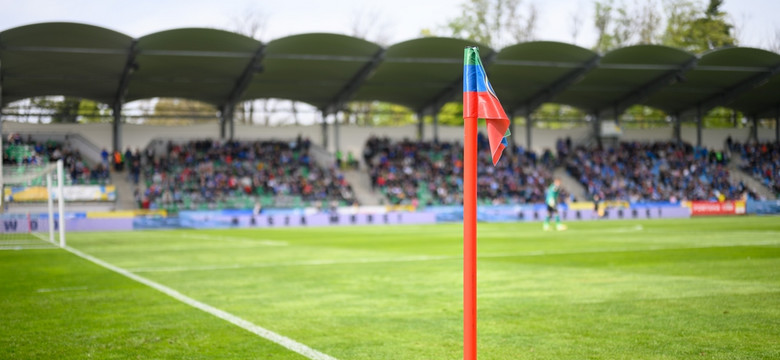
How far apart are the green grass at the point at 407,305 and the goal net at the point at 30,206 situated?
21.2 feet

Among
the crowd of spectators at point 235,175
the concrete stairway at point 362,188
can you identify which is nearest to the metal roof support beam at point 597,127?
the concrete stairway at point 362,188

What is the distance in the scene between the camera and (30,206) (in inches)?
1243

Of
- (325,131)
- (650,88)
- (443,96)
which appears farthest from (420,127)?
(650,88)

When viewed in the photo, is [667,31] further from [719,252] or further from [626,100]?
[719,252]

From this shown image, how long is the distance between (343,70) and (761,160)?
118ft

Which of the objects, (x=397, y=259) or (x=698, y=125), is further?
(x=698, y=125)

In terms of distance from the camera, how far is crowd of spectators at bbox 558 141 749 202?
54.9 m

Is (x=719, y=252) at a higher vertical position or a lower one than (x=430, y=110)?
lower

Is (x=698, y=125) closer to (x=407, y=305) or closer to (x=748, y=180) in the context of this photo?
(x=748, y=180)

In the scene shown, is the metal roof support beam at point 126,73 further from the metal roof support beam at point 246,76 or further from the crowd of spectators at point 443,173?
the crowd of spectators at point 443,173

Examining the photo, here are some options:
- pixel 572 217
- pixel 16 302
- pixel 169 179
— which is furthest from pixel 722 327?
pixel 169 179

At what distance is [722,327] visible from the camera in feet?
25.3

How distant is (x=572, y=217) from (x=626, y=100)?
16.9 metres

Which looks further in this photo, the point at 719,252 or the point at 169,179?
the point at 169,179
